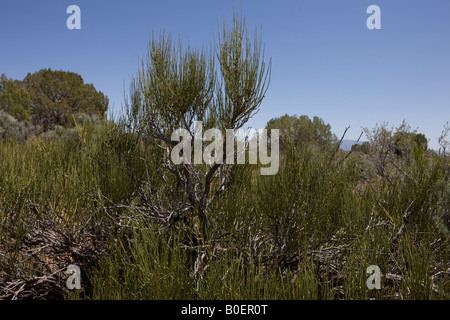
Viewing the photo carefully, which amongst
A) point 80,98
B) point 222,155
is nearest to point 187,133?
point 222,155

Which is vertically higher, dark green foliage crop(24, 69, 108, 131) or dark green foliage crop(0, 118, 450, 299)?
dark green foliage crop(24, 69, 108, 131)

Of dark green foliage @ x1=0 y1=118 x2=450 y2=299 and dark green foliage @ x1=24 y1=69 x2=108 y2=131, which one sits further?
dark green foliage @ x1=24 y1=69 x2=108 y2=131

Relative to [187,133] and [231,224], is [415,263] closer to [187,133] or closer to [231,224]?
[231,224]

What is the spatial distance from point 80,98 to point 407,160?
25.9 m

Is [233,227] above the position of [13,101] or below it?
below

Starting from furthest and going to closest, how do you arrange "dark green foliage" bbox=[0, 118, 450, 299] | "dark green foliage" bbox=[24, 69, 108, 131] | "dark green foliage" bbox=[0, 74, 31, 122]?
"dark green foliage" bbox=[24, 69, 108, 131] → "dark green foliage" bbox=[0, 74, 31, 122] → "dark green foliage" bbox=[0, 118, 450, 299]

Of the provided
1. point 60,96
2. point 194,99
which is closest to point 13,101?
point 60,96

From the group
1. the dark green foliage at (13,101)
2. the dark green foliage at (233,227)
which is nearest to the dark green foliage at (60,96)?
the dark green foliage at (13,101)

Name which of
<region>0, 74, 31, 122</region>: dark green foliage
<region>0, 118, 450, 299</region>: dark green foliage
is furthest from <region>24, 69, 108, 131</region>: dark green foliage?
<region>0, 118, 450, 299</region>: dark green foliage

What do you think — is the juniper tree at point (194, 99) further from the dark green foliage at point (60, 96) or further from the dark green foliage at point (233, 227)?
the dark green foliage at point (60, 96)

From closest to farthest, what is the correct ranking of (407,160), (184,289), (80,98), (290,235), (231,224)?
(184,289) → (290,235) → (231,224) → (407,160) → (80,98)

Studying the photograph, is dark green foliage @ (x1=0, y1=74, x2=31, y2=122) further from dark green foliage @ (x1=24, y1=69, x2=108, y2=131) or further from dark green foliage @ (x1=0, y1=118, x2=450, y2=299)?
dark green foliage @ (x1=0, y1=118, x2=450, y2=299)

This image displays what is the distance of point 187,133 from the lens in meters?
3.15

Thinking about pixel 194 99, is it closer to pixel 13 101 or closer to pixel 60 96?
pixel 13 101
